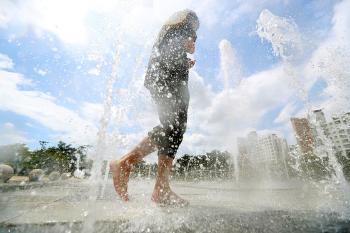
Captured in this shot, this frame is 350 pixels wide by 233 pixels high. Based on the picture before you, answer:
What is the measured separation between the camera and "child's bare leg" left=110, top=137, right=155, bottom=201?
2537 millimetres

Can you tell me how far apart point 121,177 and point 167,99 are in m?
0.90

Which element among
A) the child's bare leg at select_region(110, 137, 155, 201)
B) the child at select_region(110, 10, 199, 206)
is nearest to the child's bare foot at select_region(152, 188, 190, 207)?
the child at select_region(110, 10, 199, 206)

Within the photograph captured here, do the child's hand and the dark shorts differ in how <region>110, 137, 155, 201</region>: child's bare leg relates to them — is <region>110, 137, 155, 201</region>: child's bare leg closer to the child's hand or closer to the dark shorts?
the dark shorts

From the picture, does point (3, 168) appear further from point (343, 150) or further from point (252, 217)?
point (343, 150)

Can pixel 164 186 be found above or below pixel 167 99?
below

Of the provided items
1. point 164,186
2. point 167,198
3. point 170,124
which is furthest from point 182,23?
point 167,198

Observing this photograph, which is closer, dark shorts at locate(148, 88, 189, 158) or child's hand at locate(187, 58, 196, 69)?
dark shorts at locate(148, 88, 189, 158)

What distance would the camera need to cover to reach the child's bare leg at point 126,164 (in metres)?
2.54

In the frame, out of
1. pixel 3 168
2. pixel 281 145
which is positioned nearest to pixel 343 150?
pixel 281 145

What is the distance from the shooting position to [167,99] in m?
2.83

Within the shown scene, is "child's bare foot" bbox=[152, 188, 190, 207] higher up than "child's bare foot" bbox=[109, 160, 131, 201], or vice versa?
"child's bare foot" bbox=[109, 160, 131, 201]

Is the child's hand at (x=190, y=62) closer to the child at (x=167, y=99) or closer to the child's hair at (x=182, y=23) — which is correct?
the child at (x=167, y=99)

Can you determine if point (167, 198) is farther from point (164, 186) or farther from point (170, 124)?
point (170, 124)

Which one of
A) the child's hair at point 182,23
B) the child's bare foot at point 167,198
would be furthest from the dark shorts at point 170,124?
the child's hair at point 182,23
